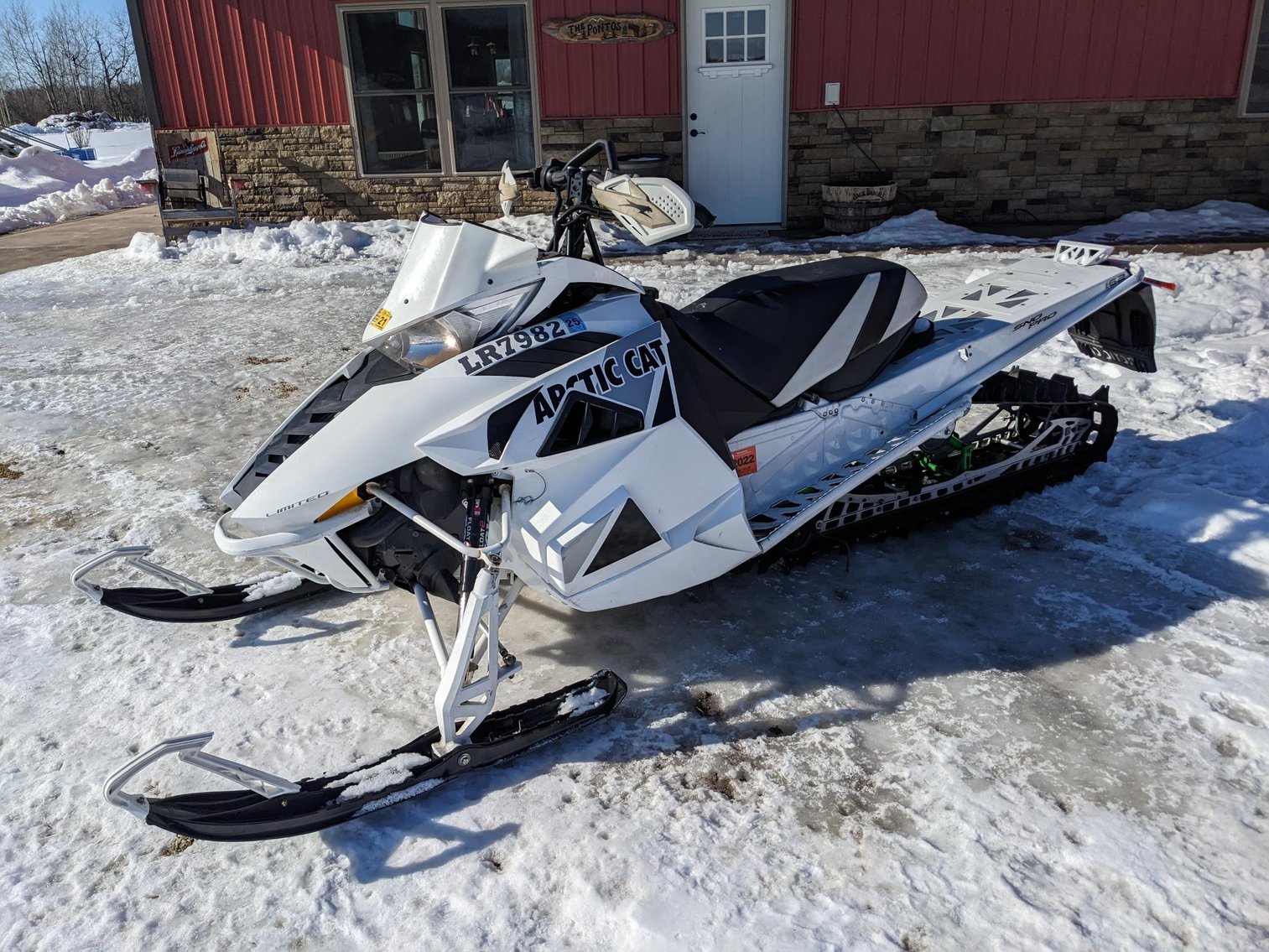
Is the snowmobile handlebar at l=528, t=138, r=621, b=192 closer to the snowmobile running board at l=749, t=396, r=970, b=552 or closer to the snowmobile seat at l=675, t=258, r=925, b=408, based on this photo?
the snowmobile seat at l=675, t=258, r=925, b=408

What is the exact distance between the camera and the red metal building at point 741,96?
1005cm

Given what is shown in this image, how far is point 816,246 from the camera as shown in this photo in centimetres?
957

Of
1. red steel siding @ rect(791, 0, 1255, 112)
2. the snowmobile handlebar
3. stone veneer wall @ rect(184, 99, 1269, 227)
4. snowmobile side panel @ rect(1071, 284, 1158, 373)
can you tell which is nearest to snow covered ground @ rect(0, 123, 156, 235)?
stone veneer wall @ rect(184, 99, 1269, 227)

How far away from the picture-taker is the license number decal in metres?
2.70

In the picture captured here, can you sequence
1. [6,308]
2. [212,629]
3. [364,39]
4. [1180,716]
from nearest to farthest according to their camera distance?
1. [1180,716]
2. [212,629]
3. [6,308]
4. [364,39]

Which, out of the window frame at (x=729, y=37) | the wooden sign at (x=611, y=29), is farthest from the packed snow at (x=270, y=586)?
the window frame at (x=729, y=37)

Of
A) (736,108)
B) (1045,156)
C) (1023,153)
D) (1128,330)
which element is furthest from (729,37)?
(1128,330)

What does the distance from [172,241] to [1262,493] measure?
1104 centimetres

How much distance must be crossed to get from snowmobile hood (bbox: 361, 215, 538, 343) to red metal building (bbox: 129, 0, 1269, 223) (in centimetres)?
834

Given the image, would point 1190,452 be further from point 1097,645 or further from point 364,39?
point 364,39

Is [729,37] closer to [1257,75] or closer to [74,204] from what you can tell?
[1257,75]

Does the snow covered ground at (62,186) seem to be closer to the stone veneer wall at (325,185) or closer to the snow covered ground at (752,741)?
the stone veneer wall at (325,185)

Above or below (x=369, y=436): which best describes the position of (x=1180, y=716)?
below

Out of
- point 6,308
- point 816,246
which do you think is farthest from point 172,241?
point 816,246
